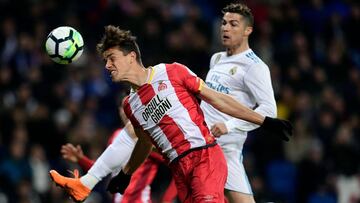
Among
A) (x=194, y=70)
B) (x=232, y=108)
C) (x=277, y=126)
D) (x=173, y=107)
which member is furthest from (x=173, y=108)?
(x=194, y=70)

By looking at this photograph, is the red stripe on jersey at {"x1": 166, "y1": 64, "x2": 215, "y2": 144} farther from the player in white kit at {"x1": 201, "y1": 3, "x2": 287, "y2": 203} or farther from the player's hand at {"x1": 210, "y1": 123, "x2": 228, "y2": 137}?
the player in white kit at {"x1": 201, "y1": 3, "x2": 287, "y2": 203}

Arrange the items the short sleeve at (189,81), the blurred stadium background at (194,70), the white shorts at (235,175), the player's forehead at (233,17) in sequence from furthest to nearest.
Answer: the blurred stadium background at (194,70) → the player's forehead at (233,17) → the white shorts at (235,175) → the short sleeve at (189,81)

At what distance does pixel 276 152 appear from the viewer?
53.0ft

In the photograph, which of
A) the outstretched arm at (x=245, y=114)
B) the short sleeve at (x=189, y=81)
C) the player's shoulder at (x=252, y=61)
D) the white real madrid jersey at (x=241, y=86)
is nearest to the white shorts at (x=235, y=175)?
the white real madrid jersey at (x=241, y=86)

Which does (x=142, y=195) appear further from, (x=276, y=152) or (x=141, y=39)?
(x=141, y=39)

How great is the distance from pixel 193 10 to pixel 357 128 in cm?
413

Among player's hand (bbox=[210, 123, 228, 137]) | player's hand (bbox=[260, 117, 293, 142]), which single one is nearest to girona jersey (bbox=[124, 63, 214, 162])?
player's hand (bbox=[210, 123, 228, 137])

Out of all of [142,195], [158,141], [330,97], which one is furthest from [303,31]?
[158,141]

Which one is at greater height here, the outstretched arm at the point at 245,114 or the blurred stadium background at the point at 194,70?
the outstretched arm at the point at 245,114

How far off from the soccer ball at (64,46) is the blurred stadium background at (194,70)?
5.63m

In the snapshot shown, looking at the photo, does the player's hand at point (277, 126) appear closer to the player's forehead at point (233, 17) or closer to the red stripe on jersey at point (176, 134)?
the red stripe on jersey at point (176, 134)

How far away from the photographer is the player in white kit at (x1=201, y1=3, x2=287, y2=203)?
942 centimetres

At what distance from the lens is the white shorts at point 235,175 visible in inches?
374

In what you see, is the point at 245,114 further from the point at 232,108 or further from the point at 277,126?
the point at 277,126
